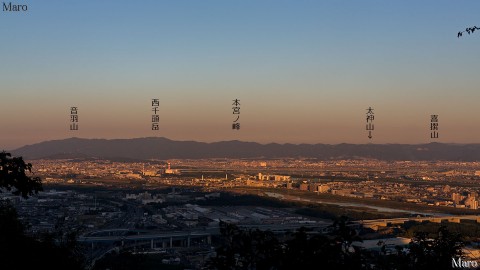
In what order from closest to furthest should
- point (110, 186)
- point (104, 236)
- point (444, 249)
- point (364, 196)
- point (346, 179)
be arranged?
point (444, 249), point (104, 236), point (364, 196), point (110, 186), point (346, 179)

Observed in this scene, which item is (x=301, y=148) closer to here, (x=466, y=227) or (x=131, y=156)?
(x=131, y=156)

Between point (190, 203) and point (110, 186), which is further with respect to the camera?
point (110, 186)

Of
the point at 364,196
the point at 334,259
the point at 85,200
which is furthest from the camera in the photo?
the point at 364,196

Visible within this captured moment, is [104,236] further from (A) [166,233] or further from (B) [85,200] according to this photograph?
(B) [85,200]

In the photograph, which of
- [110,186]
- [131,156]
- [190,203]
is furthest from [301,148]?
[190,203]

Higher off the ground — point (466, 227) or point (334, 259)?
point (334, 259)

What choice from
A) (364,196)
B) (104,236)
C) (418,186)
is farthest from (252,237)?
(418,186)
